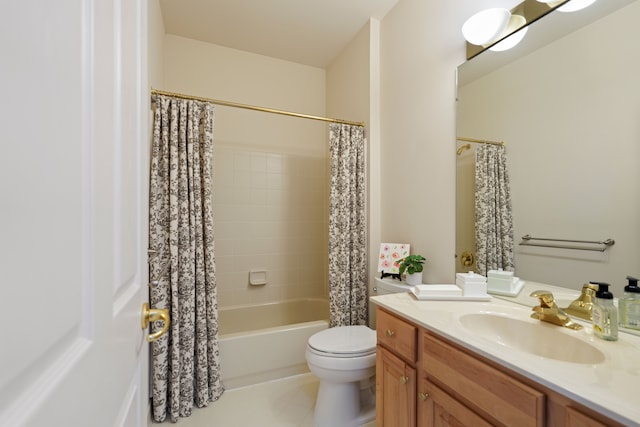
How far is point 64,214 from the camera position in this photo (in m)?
0.33

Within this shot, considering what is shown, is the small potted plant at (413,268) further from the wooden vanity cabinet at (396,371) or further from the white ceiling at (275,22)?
the white ceiling at (275,22)

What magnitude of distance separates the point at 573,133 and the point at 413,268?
3.29 feet

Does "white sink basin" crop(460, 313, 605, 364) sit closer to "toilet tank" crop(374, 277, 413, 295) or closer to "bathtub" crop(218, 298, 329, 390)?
"toilet tank" crop(374, 277, 413, 295)

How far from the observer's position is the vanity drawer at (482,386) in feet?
2.47

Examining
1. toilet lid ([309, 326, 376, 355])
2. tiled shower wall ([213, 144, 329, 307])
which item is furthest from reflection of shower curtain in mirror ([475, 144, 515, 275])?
tiled shower wall ([213, 144, 329, 307])

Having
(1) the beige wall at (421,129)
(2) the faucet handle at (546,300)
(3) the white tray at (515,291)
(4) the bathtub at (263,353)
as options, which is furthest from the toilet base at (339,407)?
(2) the faucet handle at (546,300)

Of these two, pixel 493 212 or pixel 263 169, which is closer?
pixel 493 212

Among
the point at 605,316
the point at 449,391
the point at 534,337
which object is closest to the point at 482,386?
the point at 449,391

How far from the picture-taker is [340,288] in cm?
218

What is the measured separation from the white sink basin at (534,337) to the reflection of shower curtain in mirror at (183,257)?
1.53 m

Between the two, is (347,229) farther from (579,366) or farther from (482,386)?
(579,366)

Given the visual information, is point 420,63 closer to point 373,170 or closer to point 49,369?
point 373,170

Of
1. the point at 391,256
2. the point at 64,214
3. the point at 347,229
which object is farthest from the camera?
the point at 347,229

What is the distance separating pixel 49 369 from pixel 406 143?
6.68 ft
